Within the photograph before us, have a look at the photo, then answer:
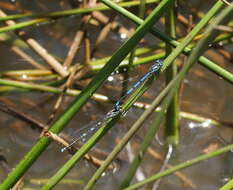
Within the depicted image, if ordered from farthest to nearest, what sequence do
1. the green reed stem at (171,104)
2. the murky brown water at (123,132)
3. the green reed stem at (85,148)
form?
the murky brown water at (123,132), the green reed stem at (171,104), the green reed stem at (85,148)

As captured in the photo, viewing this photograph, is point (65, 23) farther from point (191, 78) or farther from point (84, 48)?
point (191, 78)

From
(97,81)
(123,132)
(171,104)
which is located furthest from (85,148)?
(123,132)

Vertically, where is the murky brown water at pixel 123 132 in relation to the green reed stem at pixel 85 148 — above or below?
above

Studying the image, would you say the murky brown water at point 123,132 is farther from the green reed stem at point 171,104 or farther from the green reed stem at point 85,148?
the green reed stem at point 85,148

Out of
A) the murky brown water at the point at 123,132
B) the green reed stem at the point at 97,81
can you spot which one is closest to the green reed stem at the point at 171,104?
the murky brown water at the point at 123,132

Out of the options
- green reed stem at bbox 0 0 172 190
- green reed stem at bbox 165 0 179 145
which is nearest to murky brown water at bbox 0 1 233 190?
green reed stem at bbox 165 0 179 145

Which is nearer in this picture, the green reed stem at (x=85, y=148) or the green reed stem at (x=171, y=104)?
the green reed stem at (x=85, y=148)

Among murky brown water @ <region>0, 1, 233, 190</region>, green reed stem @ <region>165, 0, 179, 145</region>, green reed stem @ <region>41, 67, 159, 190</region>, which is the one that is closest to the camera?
green reed stem @ <region>41, 67, 159, 190</region>

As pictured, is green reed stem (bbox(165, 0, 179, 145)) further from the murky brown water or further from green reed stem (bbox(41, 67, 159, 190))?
green reed stem (bbox(41, 67, 159, 190))

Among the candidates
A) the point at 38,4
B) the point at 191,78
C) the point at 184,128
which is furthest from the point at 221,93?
the point at 38,4

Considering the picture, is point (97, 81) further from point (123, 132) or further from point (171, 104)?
point (123, 132)

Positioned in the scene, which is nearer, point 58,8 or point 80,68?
point 80,68
